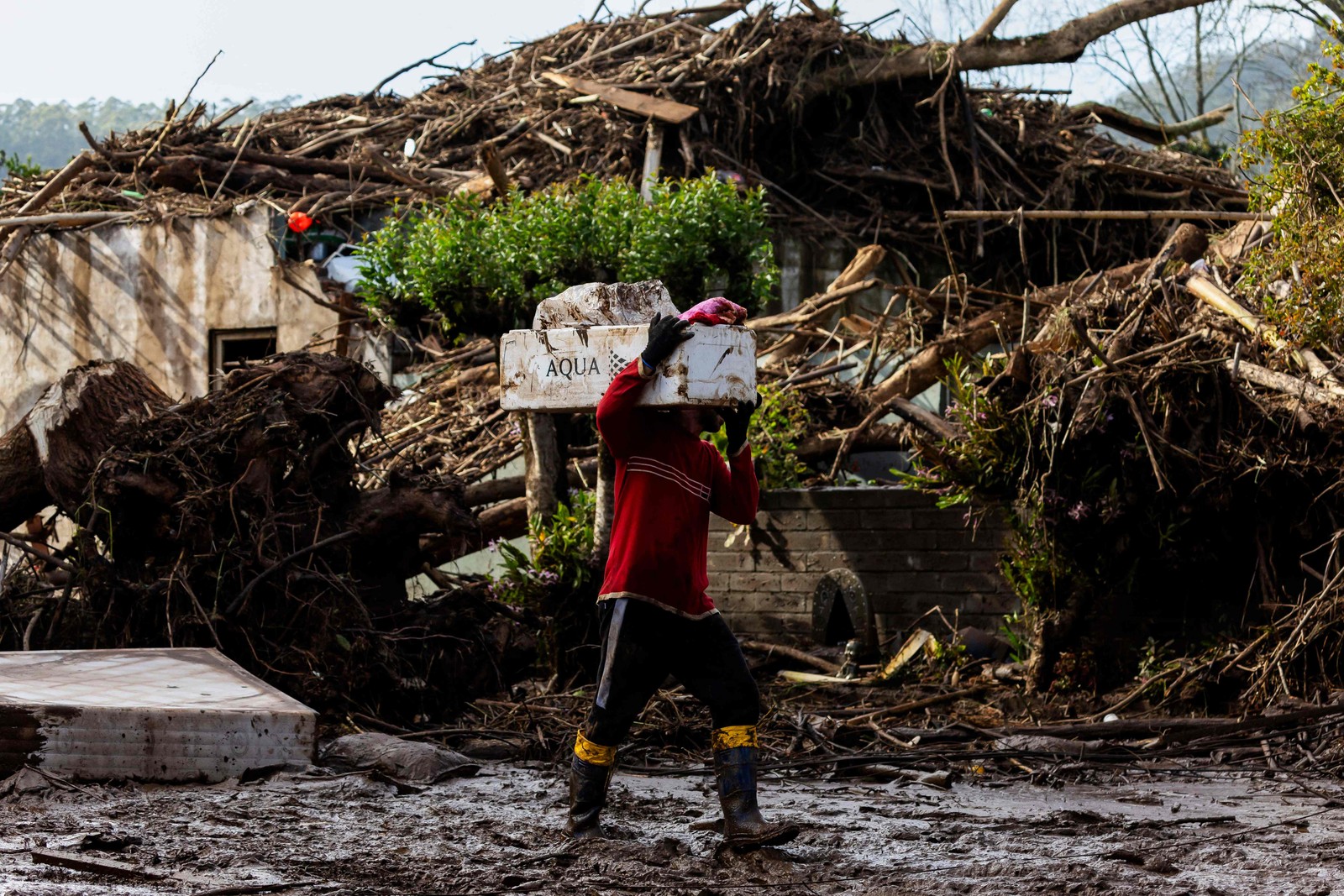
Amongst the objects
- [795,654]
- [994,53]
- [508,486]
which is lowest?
[795,654]

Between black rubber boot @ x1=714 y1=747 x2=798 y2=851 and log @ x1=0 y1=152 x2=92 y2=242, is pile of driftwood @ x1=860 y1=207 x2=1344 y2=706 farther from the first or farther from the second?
log @ x1=0 y1=152 x2=92 y2=242

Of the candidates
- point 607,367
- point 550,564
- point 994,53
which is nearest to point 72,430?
point 550,564

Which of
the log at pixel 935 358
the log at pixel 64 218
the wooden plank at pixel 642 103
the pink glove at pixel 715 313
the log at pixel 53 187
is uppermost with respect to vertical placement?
the wooden plank at pixel 642 103

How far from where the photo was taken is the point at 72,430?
746cm

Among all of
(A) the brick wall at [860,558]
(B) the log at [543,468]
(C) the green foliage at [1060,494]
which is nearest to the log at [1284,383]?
(C) the green foliage at [1060,494]

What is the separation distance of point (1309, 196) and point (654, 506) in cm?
445

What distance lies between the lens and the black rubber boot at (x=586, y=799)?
464 centimetres

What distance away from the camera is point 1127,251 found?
1427cm

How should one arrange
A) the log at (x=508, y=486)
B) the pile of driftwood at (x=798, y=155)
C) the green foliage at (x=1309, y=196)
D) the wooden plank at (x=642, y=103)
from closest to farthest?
the green foliage at (x=1309, y=196) → the log at (x=508, y=486) → the wooden plank at (x=642, y=103) → the pile of driftwood at (x=798, y=155)

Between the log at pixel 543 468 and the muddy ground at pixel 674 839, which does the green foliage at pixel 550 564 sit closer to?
the log at pixel 543 468

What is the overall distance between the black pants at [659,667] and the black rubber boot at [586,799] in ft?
0.33

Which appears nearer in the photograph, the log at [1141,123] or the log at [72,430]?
the log at [72,430]

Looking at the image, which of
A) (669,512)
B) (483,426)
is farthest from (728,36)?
(669,512)

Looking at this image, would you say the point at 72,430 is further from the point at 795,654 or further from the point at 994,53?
the point at 994,53
